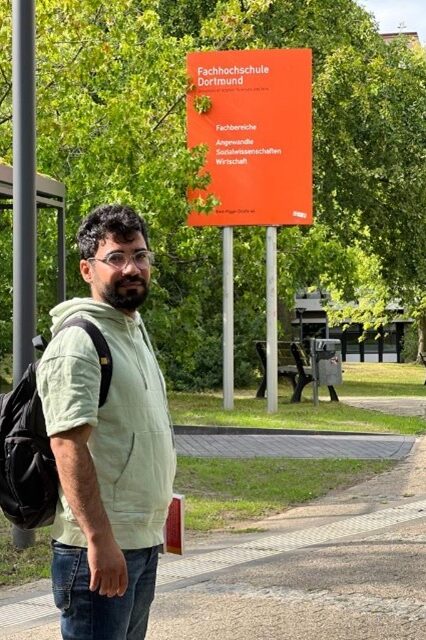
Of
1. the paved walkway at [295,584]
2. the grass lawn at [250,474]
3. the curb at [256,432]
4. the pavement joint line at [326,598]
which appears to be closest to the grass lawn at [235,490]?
the grass lawn at [250,474]

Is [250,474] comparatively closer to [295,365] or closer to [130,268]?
[130,268]

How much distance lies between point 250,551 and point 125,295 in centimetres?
469

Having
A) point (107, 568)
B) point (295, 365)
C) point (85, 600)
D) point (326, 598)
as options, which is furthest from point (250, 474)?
point (295, 365)

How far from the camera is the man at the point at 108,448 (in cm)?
327

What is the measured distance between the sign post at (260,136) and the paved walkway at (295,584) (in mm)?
11170

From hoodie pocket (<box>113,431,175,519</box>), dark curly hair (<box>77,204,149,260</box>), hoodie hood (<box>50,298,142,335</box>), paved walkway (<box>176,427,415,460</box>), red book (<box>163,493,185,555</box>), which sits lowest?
paved walkway (<box>176,427,415,460</box>)

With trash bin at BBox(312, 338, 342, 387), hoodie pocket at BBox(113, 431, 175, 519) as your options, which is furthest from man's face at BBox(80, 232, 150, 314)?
trash bin at BBox(312, 338, 342, 387)

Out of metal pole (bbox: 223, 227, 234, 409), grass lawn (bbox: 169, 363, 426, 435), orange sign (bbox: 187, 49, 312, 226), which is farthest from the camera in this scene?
metal pole (bbox: 223, 227, 234, 409)

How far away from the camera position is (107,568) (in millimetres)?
3248

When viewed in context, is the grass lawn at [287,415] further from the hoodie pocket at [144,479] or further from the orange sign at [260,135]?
the hoodie pocket at [144,479]

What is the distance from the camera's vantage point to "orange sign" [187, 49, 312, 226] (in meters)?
20.8

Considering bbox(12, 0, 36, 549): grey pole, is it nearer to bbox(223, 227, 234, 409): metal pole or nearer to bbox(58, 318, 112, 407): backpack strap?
bbox(58, 318, 112, 407): backpack strap

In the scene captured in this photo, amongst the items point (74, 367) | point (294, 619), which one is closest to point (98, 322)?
point (74, 367)

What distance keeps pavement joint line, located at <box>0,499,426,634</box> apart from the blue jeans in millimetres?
2678
